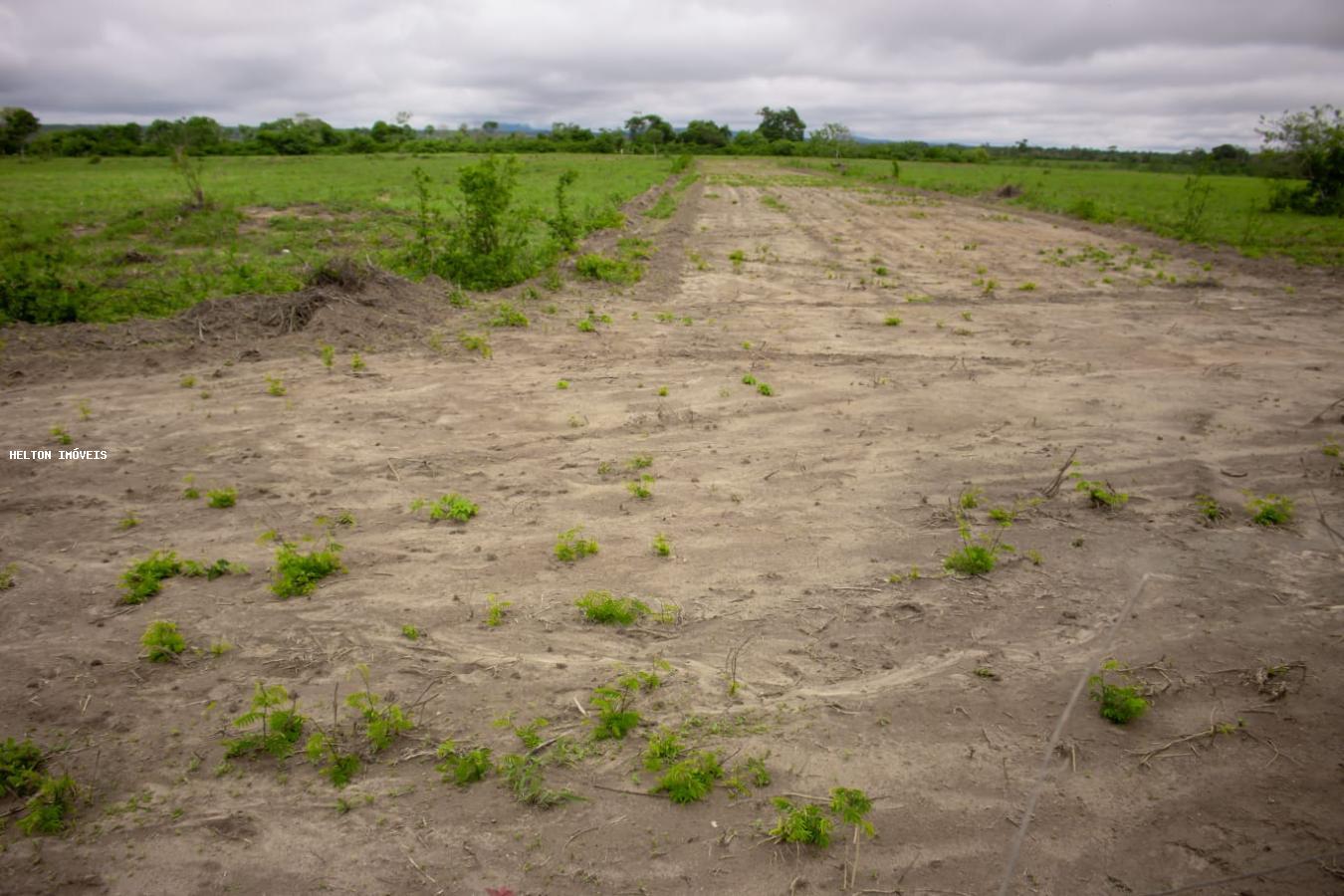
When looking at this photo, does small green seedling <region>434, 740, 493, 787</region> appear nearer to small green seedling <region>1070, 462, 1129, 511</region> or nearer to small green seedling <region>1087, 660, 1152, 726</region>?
small green seedling <region>1087, 660, 1152, 726</region>

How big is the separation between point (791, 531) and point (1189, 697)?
2.50 meters

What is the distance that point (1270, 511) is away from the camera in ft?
18.3

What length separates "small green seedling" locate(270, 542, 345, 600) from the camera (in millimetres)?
4605

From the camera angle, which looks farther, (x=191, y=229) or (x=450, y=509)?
(x=191, y=229)

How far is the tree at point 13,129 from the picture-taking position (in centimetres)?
4097

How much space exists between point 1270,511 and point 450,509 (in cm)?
626

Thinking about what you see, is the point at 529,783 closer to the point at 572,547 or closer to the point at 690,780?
the point at 690,780

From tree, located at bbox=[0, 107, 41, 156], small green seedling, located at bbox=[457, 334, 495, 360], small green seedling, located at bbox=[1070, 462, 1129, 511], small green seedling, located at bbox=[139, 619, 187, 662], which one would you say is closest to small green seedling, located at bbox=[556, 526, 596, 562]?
small green seedling, located at bbox=[139, 619, 187, 662]

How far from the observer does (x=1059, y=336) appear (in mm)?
10438

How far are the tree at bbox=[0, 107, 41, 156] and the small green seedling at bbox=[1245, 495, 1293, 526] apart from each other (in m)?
54.2

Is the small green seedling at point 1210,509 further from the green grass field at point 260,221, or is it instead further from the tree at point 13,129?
the tree at point 13,129

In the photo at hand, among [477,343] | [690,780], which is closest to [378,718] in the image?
[690,780]

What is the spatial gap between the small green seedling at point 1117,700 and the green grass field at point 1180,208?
55.7 feet

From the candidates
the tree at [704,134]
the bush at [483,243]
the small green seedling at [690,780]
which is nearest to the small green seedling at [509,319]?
the bush at [483,243]
